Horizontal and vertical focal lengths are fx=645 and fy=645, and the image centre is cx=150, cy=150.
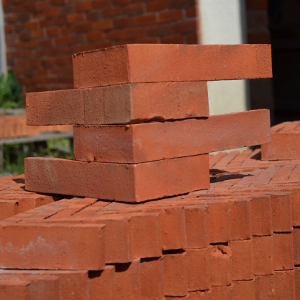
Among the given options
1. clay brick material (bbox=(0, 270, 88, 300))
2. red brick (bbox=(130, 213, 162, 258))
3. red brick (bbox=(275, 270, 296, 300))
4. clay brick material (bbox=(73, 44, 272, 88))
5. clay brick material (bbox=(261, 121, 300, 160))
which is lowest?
→ red brick (bbox=(275, 270, 296, 300))

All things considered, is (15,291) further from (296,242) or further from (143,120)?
(296,242)

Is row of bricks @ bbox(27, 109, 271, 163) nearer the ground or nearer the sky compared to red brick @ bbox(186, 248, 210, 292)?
nearer the sky

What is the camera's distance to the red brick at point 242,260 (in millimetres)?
3660

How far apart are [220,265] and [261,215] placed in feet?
1.22

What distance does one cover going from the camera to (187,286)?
3.53 m

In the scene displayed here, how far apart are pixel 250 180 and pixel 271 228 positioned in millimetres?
588

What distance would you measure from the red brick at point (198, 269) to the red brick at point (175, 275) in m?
0.04

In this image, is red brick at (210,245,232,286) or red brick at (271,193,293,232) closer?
red brick at (210,245,232,286)

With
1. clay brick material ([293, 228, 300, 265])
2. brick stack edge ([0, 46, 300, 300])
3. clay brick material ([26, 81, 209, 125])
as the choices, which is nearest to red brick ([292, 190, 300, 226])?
brick stack edge ([0, 46, 300, 300])

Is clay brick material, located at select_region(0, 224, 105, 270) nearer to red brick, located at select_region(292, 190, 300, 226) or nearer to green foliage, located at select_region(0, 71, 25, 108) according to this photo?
red brick, located at select_region(292, 190, 300, 226)

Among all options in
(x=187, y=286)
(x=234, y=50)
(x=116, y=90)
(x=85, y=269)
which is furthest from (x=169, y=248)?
(x=234, y=50)

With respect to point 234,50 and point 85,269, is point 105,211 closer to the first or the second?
point 85,269

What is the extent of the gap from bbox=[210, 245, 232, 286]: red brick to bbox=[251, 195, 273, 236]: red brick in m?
0.23

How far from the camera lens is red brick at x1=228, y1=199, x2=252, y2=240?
11.9 ft
